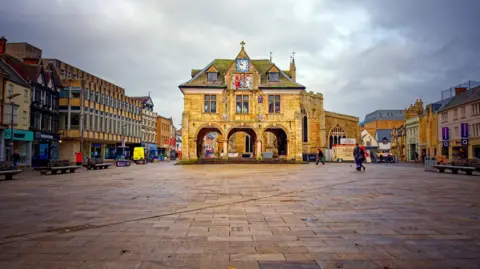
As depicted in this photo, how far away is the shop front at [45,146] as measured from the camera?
38025 millimetres

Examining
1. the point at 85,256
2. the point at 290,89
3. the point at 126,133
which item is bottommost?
the point at 85,256

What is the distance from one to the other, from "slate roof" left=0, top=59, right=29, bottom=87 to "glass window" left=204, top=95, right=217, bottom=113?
18.9 meters

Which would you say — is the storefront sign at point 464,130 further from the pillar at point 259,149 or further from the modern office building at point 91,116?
the modern office building at point 91,116

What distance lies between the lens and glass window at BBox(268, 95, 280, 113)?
42.6 metres

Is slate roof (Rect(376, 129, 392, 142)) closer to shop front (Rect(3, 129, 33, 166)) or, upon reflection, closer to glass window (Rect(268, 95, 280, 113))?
glass window (Rect(268, 95, 280, 113))

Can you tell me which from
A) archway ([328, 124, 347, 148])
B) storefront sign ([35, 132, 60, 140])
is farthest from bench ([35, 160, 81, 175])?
archway ([328, 124, 347, 148])

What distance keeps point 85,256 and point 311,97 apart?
6346 cm

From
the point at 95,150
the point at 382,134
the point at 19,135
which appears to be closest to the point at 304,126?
the point at 95,150

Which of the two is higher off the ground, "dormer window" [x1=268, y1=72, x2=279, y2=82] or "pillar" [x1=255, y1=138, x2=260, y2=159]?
"dormer window" [x1=268, y1=72, x2=279, y2=82]

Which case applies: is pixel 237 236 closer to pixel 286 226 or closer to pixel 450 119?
pixel 286 226

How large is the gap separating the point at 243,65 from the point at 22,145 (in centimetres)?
2535

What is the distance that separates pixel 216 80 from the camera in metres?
43.0

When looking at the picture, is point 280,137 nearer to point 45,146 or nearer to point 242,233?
point 45,146

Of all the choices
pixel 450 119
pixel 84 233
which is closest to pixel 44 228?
pixel 84 233
